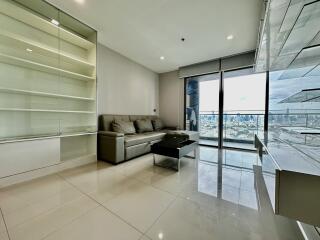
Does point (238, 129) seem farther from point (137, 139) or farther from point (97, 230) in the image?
point (97, 230)

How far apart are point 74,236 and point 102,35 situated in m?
3.43

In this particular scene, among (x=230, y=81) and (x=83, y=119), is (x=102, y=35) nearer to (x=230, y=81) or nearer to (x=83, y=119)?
(x=83, y=119)

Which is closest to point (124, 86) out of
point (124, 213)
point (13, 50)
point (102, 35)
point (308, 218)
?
point (102, 35)

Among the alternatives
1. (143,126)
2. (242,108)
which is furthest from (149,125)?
(242,108)

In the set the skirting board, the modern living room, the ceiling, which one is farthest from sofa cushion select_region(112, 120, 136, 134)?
the ceiling

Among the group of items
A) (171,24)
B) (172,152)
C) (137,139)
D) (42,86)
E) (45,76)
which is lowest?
(172,152)

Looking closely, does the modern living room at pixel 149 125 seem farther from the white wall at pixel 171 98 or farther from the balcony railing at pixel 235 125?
the white wall at pixel 171 98

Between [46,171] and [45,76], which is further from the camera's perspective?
[45,76]

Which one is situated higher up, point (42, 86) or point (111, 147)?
point (42, 86)

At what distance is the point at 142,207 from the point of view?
1.54 metres

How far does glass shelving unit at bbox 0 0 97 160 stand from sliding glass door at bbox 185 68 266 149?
3.52 metres

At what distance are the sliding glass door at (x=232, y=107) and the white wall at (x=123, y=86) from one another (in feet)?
5.56

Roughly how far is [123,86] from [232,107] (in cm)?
338

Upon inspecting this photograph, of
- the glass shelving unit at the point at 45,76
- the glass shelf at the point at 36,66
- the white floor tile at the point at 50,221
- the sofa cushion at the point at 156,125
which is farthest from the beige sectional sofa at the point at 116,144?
the white floor tile at the point at 50,221
